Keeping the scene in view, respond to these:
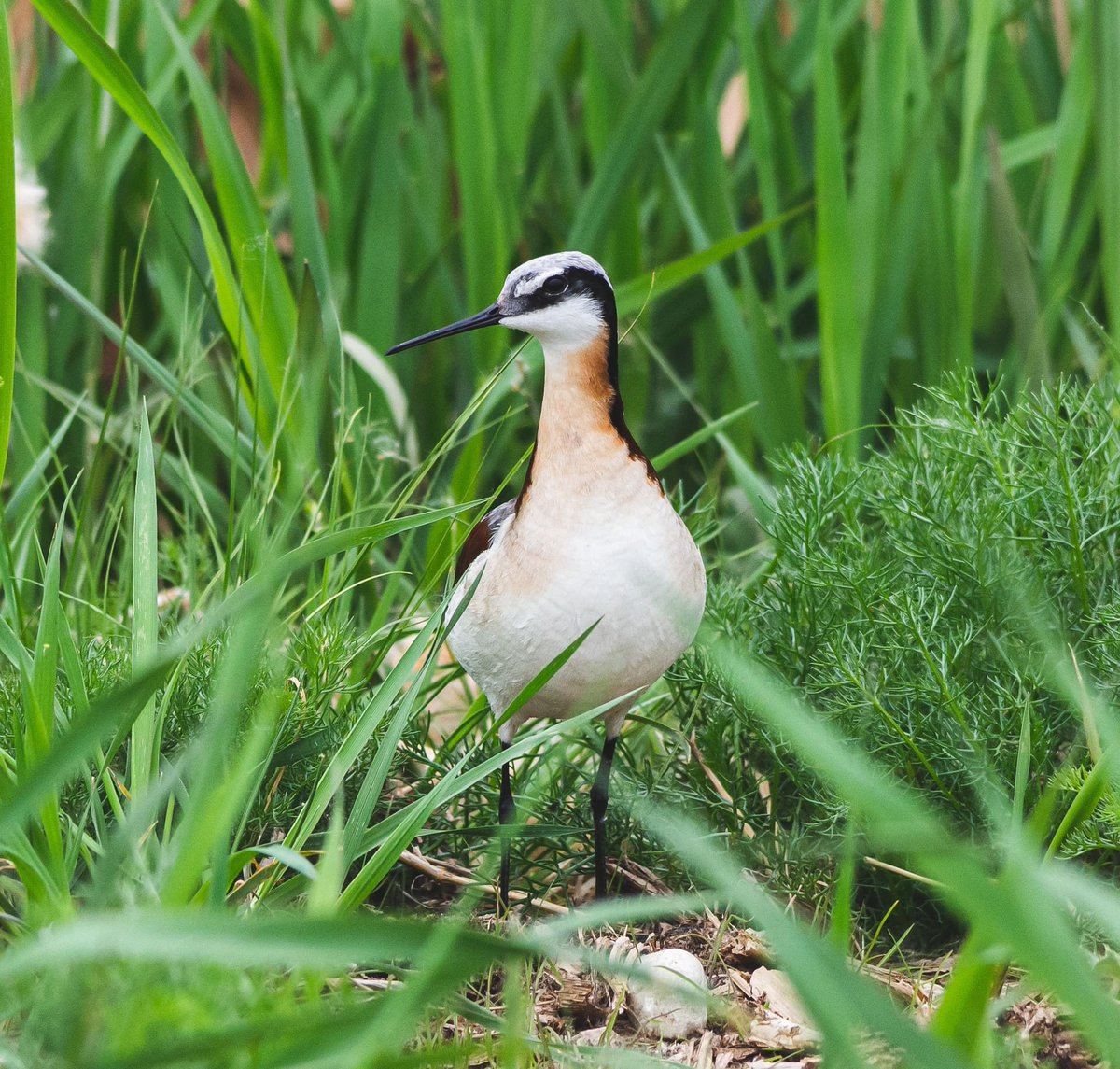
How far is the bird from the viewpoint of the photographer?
1932mm

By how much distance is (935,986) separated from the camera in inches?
71.8

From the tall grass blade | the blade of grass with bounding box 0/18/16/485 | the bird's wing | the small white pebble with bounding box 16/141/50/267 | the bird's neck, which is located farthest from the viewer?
the tall grass blade

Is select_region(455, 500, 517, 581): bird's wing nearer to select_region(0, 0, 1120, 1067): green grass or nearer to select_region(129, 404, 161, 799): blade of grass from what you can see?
select_region(0, 0, 1120, 1067): green grass

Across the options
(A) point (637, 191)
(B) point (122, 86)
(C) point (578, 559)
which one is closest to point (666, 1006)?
(C) point (578, 559)

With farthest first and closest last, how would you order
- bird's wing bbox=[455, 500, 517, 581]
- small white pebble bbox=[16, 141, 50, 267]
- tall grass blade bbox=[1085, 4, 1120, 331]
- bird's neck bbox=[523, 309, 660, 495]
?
tall grass blade bbox=[1085, 4, 1120, 331]
small white pebble bbox=[16, 141, 50, 267]
bird's wing bbox=[455, 500, 517, 581]
bird's neck bbox=[523, 309, 660, 495]

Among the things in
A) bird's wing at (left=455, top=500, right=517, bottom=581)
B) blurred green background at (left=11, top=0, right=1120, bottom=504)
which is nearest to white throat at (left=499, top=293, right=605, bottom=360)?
bird's wing at (left=455, top=500, right=517, bottom=581)

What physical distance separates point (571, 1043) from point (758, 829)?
722mm

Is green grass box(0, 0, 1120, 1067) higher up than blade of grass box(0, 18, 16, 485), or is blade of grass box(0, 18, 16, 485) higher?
blade of grass box(0, 18, 16, 485)

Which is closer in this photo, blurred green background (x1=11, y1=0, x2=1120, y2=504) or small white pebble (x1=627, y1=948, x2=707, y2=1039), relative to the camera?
small white pebble (x1=627, y1=948, x2=707, y2=1039)

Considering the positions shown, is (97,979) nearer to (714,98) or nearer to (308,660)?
(308,660)

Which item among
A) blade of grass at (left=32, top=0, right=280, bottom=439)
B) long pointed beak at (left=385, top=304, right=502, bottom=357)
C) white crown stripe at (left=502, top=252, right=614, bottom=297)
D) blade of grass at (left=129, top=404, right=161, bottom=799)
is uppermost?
blade of grass at (left=32, top=0, right=280, bottom=439)

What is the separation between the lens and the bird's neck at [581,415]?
2023 mm

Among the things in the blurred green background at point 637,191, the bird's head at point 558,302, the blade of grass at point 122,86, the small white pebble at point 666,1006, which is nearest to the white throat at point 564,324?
the bird's head at point 558,302

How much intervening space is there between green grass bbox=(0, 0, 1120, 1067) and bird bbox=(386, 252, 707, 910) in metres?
0.09
